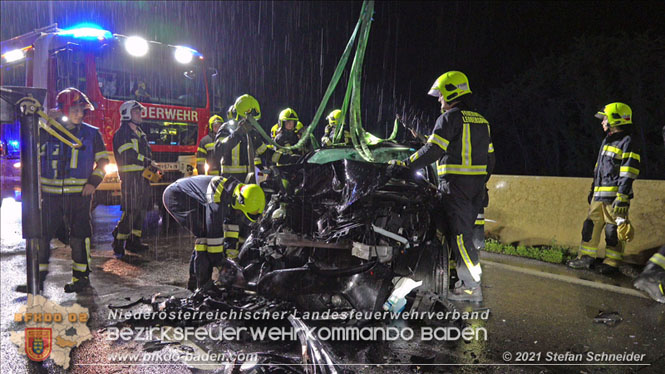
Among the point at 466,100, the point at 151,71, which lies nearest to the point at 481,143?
the point at 466,100

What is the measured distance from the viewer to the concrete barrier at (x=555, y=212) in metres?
5.86

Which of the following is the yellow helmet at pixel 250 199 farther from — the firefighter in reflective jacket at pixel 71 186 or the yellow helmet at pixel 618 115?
the yellow helmet at pixel 618 115

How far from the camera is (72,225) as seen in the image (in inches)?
186

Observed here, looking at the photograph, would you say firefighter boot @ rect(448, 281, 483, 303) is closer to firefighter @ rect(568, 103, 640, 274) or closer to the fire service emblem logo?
firefighter @ rect(568, 103, 640, 274)

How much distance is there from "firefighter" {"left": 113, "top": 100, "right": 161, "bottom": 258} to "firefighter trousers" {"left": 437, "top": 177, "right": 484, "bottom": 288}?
4.36 meters

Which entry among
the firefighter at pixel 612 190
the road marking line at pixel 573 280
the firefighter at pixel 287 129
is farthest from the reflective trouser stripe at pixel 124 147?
the firefighter at pixel 612 190

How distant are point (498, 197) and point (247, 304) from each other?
5.09 metres

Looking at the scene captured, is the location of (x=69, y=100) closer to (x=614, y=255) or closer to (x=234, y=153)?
(x=234, y=153)

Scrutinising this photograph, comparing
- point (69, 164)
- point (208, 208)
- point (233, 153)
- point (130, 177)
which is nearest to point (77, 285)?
point (69, 164)

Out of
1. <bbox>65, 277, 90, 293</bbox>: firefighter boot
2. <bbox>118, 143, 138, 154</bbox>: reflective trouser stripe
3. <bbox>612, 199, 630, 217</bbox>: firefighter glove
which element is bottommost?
<bbox>65, 277, 90, 293</bbox>: firefighter boot

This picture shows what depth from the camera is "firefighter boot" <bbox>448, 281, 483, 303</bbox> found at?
434 centimetres

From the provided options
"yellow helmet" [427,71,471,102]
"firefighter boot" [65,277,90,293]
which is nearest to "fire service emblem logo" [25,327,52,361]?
"firefighter boot" [65,277,90,293]

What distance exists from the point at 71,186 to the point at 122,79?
4894 mm

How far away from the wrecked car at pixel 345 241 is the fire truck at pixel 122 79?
5414mm
